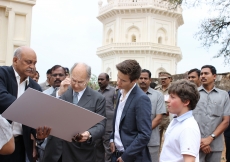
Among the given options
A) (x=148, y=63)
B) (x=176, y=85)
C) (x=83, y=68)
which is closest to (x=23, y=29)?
(x=83, y=68)

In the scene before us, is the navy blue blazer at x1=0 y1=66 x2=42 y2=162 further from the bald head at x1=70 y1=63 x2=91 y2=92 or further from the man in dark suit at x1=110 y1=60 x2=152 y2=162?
the man in dark suit at x1=110 y1=60 x2=152 y2=162

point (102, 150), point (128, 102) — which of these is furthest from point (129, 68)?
point (102, 150)

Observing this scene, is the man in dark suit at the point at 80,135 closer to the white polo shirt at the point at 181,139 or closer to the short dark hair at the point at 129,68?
the short dark hair at the point at 129,68

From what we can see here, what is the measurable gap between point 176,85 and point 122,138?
1.16 meters

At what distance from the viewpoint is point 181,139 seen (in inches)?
131

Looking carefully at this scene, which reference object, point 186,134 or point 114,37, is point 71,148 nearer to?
point 186,134

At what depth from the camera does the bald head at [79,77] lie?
464 cm

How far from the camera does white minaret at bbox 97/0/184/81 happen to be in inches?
1777

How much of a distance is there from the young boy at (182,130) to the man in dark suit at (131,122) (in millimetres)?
687

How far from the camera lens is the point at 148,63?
44875 mm

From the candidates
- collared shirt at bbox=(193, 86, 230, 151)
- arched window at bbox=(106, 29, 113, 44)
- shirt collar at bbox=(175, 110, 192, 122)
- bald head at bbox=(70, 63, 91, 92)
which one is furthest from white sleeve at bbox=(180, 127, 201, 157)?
arched window at bbox=(106, 29, 113, 44)

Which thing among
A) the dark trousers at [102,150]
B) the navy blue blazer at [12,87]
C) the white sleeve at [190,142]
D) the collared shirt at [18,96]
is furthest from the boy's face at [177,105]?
the dark trousers at [102,150]

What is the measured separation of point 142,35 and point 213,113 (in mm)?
40851

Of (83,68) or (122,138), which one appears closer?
(122,138)
